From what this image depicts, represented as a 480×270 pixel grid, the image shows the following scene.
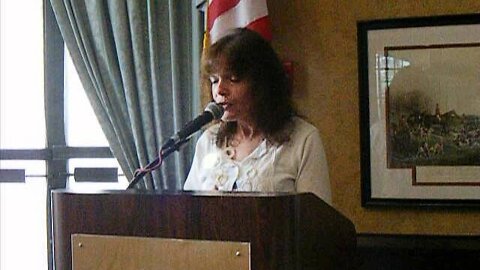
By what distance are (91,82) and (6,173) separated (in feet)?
2.43

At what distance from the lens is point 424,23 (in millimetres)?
2764

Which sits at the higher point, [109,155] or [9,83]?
[9,83]

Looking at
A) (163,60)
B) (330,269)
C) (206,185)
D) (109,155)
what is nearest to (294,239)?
(330,269)

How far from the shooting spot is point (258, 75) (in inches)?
79.0

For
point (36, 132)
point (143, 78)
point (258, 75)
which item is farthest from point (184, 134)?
point (36, 132)

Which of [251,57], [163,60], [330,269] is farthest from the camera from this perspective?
[163,60]

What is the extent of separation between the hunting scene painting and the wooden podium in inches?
49.7

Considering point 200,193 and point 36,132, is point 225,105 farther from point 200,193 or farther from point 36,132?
point 36,132

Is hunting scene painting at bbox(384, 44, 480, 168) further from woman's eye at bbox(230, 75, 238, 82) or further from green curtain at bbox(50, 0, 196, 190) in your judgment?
woman's eye at bbox(230, 75, 238, 82)

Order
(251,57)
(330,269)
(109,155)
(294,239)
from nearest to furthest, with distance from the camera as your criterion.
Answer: (294,239), (330,269), (251,57), (109,155)

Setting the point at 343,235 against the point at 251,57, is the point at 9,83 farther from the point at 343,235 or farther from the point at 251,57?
the point at 343,235

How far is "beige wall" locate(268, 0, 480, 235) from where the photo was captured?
110 inches

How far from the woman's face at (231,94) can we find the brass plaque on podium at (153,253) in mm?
461

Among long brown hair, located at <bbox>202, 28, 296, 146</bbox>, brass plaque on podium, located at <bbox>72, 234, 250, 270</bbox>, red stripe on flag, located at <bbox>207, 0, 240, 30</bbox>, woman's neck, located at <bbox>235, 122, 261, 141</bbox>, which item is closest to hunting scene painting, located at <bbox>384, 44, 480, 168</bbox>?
red stripe on flag, located at <bbox>207, 0, 240, 30</bbox>
